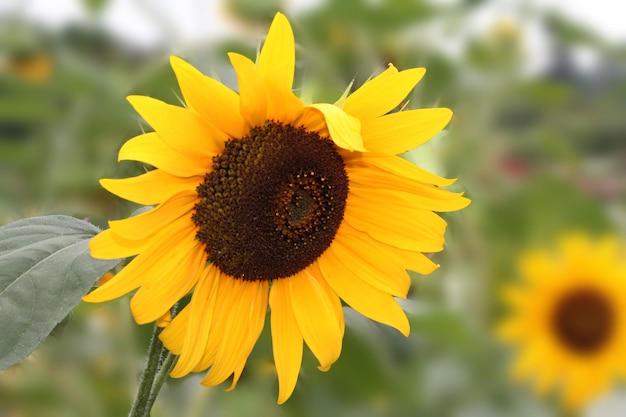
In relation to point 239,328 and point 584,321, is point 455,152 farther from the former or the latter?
point 584,321

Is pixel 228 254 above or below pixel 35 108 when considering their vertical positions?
above

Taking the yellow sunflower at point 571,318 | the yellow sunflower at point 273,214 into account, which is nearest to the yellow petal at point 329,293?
the yellow sunflower at point 273,214

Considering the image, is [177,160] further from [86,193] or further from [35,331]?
[86,193]

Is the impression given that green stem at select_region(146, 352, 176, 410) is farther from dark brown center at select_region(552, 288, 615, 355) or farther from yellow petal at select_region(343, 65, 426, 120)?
dark brown center at select_region(552, 288, 615, 355)

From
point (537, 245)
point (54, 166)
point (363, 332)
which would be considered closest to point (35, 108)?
point (54, 166)

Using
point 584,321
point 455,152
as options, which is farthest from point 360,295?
point 584,321

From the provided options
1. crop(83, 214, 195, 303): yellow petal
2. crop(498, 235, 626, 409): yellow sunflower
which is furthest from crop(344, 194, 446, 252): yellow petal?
crop(498, 235, 626, 409): yellow sunflower
